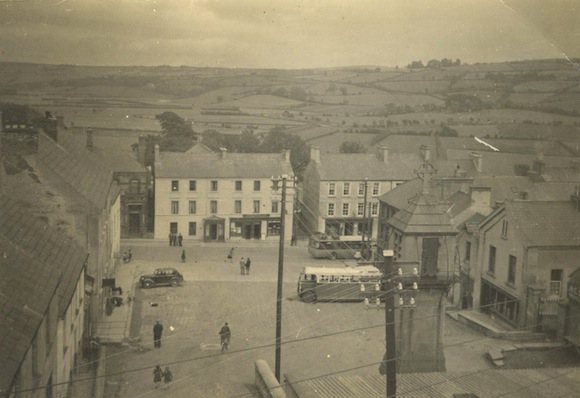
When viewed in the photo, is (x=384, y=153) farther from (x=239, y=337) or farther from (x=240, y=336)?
(x=239, y=337)

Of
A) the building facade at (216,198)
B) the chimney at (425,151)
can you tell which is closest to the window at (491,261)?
the chimney at (425,151)

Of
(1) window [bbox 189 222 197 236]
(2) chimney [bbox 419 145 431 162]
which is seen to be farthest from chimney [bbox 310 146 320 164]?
(1) window [bbox 189 222 197 236]

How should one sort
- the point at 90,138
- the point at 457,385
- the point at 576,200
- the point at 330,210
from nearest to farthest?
the point at 457,385 < the point at 576,200 < the point at 90,138 < the point at 330,210

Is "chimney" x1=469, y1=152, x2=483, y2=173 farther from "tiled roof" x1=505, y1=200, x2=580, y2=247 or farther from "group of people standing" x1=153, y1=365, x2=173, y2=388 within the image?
"group of people standing" x1=153, y1=365, x2=173, y2=388

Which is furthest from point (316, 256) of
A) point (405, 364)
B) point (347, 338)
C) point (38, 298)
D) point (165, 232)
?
point (38, 298)

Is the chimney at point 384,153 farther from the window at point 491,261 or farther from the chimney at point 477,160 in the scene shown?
the window at point 491,261

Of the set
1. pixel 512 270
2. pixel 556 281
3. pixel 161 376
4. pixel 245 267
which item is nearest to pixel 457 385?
pixel 161 376
